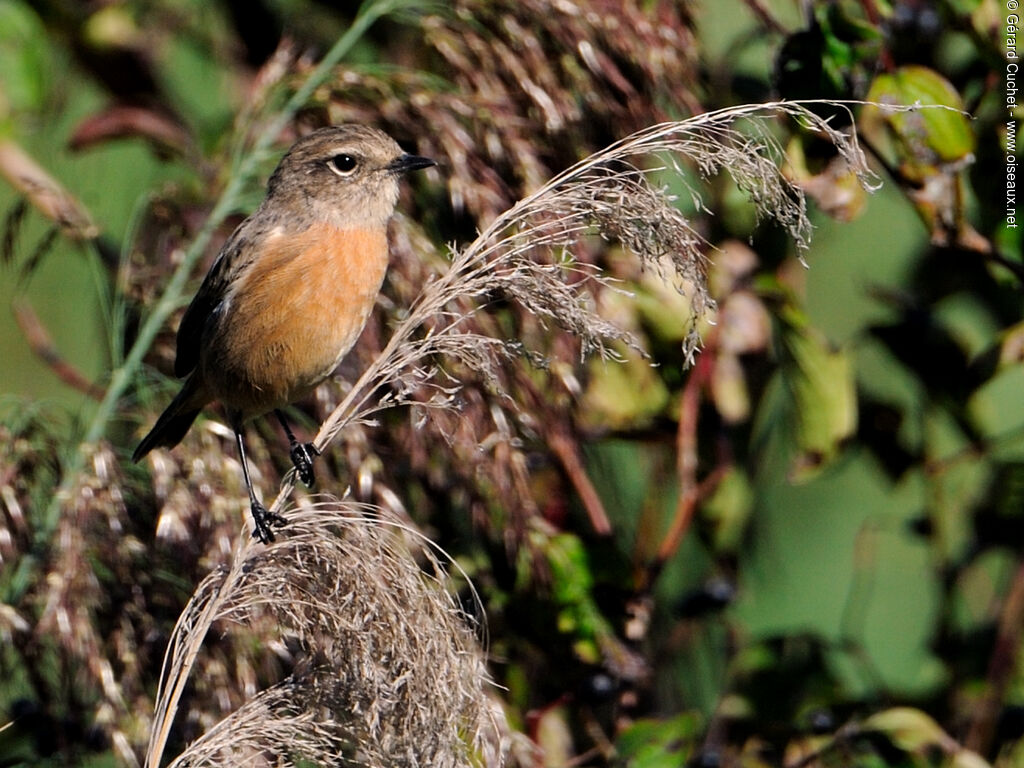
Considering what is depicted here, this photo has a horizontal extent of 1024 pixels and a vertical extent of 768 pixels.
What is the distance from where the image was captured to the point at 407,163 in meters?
2.61

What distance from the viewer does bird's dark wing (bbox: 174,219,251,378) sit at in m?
2.75

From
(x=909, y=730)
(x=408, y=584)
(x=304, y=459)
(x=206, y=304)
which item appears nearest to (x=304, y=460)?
(x=304, y=459)

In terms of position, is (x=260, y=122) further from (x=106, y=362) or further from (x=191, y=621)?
(x=191, y=621)

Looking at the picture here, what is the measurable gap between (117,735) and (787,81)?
74.3 inches

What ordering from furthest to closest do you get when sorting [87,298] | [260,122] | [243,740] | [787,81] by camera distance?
[87,298] → [260,122] → [787,81] → [243,740]

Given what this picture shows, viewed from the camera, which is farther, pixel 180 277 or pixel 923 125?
pixel 180 277

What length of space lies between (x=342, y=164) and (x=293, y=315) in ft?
1.22

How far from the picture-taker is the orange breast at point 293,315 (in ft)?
8.52

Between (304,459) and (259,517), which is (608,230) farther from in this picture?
(304,459)

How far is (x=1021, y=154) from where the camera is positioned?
8.94ft

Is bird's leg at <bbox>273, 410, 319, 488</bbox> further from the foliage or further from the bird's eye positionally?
the bird's eye

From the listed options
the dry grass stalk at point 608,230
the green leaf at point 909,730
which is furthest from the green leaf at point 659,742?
the dry grass stalk at point 608,230

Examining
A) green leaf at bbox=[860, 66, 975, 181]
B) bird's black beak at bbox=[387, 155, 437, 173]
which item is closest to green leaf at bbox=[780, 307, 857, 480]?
green leaf at bbox=[860, 66, 975, 181]

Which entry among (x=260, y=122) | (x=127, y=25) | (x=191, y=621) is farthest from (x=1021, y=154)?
(x=127, y=25)
